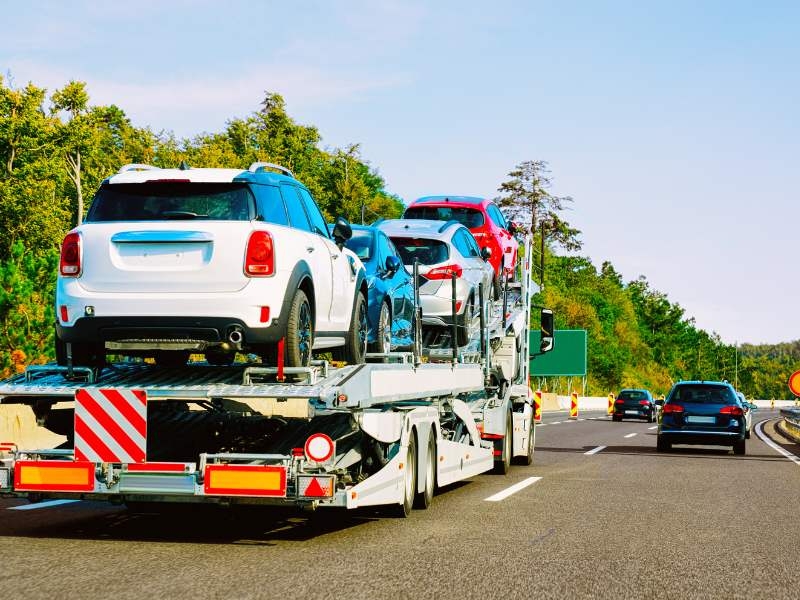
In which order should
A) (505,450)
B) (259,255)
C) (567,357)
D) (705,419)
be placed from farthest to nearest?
(567,357) → (705,419) → (505,450) → (259,255)

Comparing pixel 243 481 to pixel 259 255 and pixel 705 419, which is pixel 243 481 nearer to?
pixel 259 255

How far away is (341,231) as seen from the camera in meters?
10.8

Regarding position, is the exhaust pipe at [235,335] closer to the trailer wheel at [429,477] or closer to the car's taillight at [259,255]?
the car's taillight at [259,255]

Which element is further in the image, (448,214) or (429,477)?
(448,214)

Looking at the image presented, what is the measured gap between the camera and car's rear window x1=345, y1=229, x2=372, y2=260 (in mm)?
13359

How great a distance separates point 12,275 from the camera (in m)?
26.7

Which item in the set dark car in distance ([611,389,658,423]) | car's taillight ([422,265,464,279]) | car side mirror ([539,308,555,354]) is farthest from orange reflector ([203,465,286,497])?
dark car in distance ([611,389,658,423])

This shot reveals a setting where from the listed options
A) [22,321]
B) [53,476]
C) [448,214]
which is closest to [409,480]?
[53,476]

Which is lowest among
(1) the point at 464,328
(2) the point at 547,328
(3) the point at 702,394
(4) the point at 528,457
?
(4) the point at 528,457

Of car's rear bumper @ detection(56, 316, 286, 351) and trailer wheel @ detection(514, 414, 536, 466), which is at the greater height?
car's rear bumper @ detection(56, 316, 286, 351)

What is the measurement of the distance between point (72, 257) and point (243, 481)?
206cm

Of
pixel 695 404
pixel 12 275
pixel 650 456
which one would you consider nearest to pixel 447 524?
pixel 650 456

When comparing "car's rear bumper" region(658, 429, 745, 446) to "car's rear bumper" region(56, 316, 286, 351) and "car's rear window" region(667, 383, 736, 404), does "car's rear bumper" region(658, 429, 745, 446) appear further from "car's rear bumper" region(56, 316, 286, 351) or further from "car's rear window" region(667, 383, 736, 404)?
"car's rear bumper" region(56, 316, 286, 351)

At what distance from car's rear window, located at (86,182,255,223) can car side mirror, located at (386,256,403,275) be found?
4.21 metres
